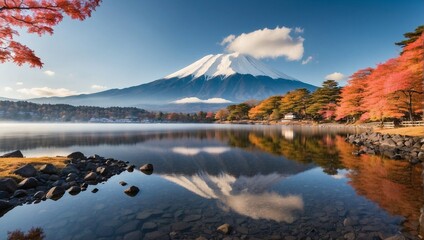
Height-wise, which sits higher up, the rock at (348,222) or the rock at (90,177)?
the rock at (90,177)

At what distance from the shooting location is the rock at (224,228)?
20.9ft

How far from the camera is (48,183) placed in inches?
432

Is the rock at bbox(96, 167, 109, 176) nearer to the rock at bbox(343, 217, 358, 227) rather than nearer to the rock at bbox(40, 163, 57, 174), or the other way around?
the rock at bbox(40, 163, 57, 174)

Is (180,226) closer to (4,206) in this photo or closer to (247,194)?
(247,194)

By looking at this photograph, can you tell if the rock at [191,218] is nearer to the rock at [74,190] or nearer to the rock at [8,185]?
the rock at [74,190]

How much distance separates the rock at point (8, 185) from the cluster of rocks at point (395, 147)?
868 inches

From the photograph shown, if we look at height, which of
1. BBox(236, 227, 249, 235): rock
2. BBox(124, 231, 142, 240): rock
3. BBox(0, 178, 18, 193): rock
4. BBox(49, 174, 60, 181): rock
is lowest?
BBox(124, 231, 142, 240): rock

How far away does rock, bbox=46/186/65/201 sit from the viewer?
30.9ft

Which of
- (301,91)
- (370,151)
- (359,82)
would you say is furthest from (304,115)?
(370,151)

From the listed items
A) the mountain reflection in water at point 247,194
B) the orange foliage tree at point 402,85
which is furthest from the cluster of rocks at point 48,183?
the orange foliage tree at point 402,85

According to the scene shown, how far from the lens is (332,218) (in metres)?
7.24

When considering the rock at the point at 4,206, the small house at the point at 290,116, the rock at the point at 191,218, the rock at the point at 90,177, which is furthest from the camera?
the small house at the point at 290,116

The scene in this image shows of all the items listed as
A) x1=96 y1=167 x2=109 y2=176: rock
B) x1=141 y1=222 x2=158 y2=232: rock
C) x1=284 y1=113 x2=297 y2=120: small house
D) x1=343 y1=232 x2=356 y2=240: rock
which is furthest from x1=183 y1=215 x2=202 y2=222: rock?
x1=284 y1=113 x2=297 y2=120: small house

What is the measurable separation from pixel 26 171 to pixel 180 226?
352 inches
